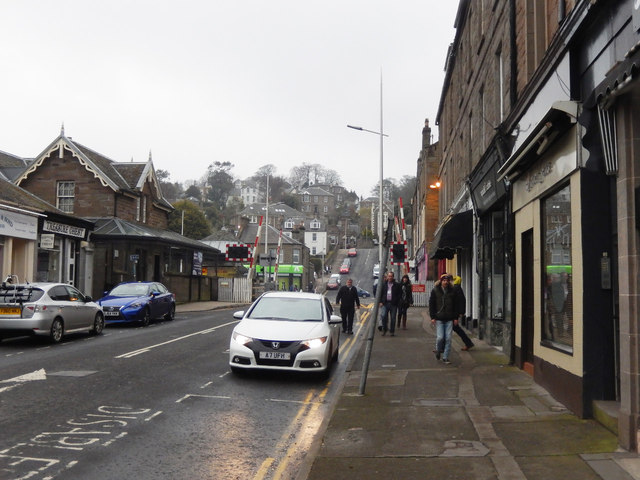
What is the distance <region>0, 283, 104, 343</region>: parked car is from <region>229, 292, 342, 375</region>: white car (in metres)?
5.91

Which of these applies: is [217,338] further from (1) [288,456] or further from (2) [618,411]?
(2) [618,411]

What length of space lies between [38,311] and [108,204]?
19628 mm

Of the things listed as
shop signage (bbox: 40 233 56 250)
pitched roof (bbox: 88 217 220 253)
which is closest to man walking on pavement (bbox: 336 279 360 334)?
shop signage (bbox: 40 233 56 250)

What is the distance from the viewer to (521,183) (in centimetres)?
1064

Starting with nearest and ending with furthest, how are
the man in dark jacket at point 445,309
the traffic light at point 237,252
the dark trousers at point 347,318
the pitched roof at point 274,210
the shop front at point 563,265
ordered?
the shop front at point 563,265, the man in dark jacket at point 445,309, the dark trousers at point 347,318, the traffic light at point 237,252, the pitched roof at point 274,210

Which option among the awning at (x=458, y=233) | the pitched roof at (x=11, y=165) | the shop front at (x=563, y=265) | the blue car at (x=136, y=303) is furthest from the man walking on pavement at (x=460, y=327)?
the pitched roof at (x=11, y=165)

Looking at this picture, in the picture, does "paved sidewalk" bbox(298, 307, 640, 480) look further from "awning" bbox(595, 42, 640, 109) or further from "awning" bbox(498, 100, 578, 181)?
"awning" bbox(498, 100, 578, 181)

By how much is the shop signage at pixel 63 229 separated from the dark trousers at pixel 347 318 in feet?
47.7

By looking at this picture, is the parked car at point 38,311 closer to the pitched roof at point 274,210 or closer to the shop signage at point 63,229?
the shop signage at point 63,229

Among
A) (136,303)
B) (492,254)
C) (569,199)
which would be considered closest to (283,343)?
(569,199)

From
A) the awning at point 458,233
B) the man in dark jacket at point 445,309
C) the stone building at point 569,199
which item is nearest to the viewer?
the stone building at point 569,199

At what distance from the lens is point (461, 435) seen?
6520mm

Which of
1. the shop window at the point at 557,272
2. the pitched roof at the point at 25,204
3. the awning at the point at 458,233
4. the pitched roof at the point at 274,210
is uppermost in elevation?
the pitched roof at the point at 274,210

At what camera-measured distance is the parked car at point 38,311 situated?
14.1 meters
